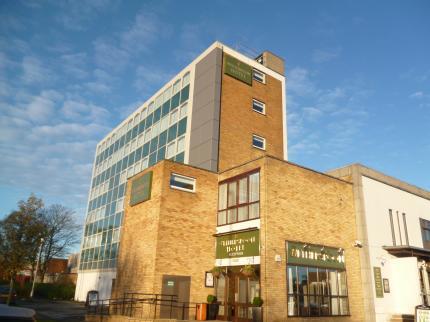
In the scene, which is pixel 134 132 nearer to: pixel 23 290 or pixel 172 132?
pixel 172 132

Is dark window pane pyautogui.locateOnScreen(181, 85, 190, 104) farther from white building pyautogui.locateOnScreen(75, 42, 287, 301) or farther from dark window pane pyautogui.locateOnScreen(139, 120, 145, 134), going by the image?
dark window pane pyautogui.locateOnScreen(139, 120, 145, 134)

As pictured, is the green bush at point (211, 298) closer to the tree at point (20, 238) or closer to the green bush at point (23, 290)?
the tree at point (20, 238)

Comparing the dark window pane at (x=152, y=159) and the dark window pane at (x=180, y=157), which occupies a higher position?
the dark window pane at (x=152, y=159)

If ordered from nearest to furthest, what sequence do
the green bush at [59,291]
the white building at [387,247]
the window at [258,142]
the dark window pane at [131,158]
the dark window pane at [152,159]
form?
the white building at [387,247] < the window at [258,142] < the dark window pane at [152,159] < the dark window pane at [131,158] < the green bush at [59,291]

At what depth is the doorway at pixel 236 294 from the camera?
647 inches

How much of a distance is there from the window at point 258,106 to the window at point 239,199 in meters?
8.98

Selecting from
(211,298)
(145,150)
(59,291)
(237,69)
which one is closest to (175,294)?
(211,298)

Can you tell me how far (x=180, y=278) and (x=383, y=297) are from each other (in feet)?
34.0

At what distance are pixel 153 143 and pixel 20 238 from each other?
13.3m

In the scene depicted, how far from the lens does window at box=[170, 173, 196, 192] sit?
19.1 metres

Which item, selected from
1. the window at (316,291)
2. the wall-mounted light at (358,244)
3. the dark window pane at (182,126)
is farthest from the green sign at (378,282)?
the dark window pane at (182,126)

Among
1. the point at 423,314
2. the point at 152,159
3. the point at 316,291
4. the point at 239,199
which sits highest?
the point at 152,159

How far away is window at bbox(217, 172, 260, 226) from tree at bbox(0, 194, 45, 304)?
61.8ft

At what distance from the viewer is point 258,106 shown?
1089 inches
